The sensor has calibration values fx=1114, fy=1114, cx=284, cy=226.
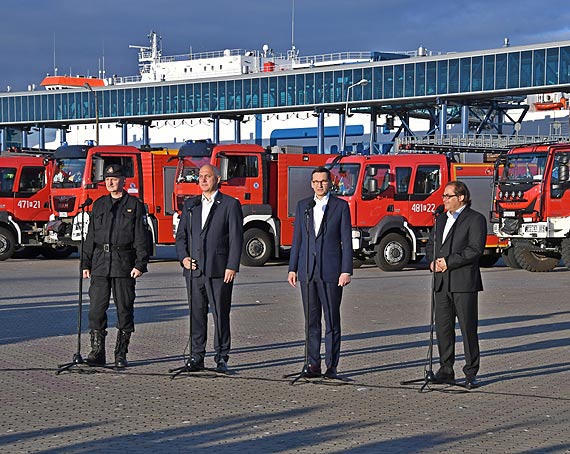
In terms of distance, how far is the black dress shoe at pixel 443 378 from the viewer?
374 inches

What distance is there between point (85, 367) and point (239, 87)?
279ft

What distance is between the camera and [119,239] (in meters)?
Answer: 10.3

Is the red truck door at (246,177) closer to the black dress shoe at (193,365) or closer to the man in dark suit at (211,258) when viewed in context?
the man in dark suit at (211,258)

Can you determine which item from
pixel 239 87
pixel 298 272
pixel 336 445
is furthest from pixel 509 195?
pixel 239 87

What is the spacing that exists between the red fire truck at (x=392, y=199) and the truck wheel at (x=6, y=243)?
8.52m

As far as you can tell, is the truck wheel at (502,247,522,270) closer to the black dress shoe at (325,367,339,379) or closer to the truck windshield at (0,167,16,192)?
the truck windshield at (0,167,16,192)

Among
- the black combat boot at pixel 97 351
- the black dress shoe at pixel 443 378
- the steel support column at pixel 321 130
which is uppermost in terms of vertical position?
the steel support column at pixel 321 130

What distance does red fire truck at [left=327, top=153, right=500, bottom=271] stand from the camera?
2586 cm

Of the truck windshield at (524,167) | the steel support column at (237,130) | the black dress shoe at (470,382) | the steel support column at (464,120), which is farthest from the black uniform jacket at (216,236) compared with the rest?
the steel support column at (237,130)

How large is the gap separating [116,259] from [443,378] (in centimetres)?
318

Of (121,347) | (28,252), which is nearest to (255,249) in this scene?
(28,252)

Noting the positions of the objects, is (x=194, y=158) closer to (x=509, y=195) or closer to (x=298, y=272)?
(x=509, y=195)

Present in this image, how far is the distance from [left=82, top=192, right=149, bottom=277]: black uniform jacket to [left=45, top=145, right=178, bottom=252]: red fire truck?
Result: 17.1 metres

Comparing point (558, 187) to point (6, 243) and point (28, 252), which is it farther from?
point (28, 252)
